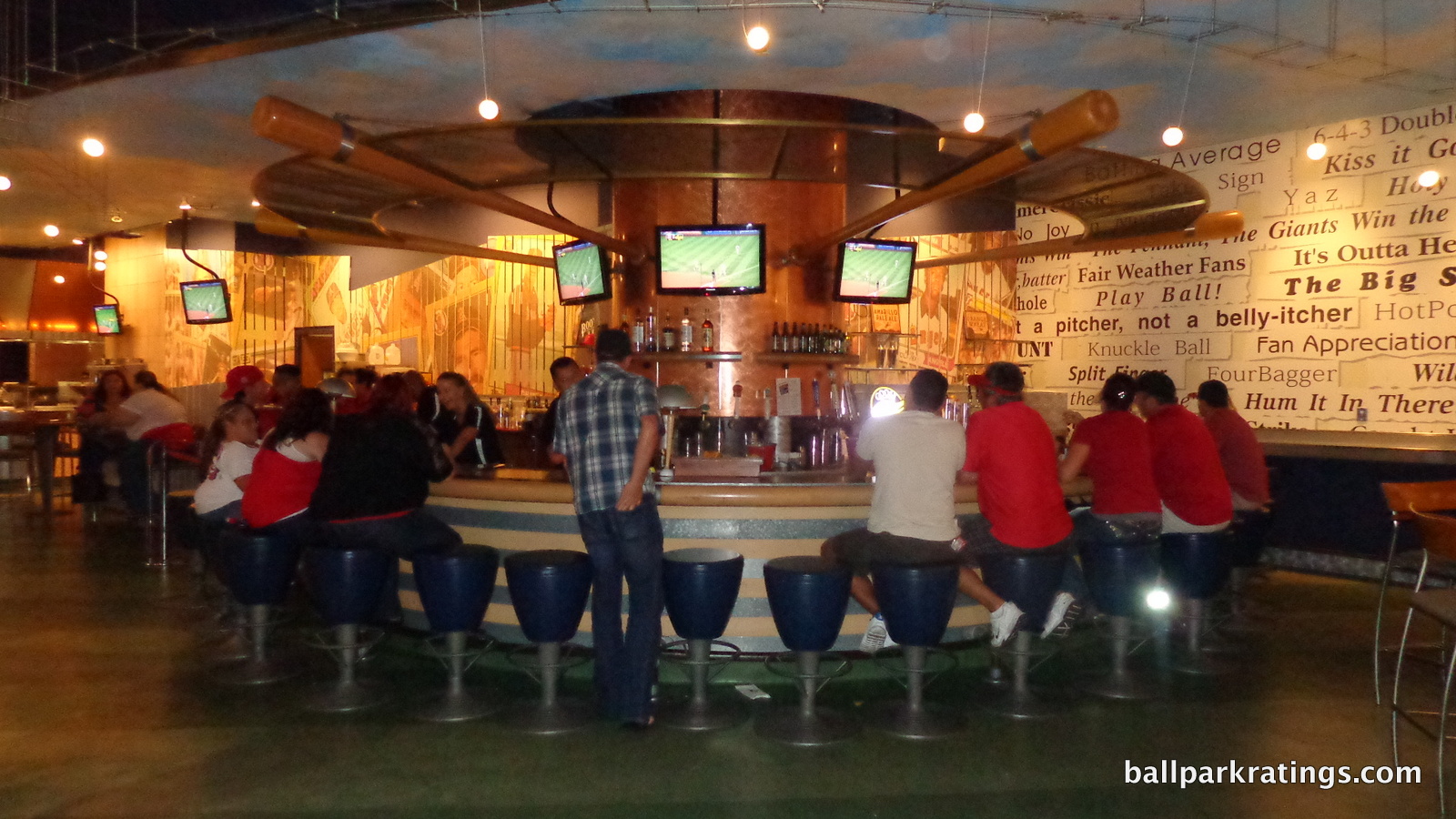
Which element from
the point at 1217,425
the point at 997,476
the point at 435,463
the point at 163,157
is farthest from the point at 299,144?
the point at 163,157

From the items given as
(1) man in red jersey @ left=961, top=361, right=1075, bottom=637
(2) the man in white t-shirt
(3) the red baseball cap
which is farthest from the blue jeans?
(3) the red baseball cap

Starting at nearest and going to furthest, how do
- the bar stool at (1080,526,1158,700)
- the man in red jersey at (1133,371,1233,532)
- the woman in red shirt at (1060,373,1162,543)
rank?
the bar stool at (1080,526,1158,700) < the woman in red shirt at (1060,373,1162,543) < the man in red jersey at (1133,371,1233,532)

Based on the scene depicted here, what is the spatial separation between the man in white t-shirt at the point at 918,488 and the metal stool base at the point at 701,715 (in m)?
0.70

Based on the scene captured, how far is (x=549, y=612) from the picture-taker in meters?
4.03

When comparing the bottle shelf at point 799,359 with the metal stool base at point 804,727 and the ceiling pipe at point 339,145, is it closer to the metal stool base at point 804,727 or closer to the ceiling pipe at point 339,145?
the ceiling pipe at point 339,145

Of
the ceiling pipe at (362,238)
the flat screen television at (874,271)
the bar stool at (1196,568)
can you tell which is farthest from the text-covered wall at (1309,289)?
the ceiling pipe at (362,238)

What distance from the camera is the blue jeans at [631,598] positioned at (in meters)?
3.96

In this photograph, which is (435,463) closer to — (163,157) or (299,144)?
(299,144)

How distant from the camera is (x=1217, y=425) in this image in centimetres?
564

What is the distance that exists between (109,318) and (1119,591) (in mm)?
15164

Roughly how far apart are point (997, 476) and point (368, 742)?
270 centimetres

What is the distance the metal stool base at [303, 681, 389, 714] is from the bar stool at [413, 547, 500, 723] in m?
0.27

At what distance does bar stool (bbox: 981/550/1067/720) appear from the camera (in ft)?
13.6

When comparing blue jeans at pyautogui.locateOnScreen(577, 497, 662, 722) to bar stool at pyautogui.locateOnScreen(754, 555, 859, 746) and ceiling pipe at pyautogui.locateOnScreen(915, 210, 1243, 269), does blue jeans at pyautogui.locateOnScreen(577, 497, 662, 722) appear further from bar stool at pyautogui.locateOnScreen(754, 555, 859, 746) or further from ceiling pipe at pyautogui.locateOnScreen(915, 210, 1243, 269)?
ceiling pipe at pyautogui.locateOnScreen(915, 210, 1243, 269)
